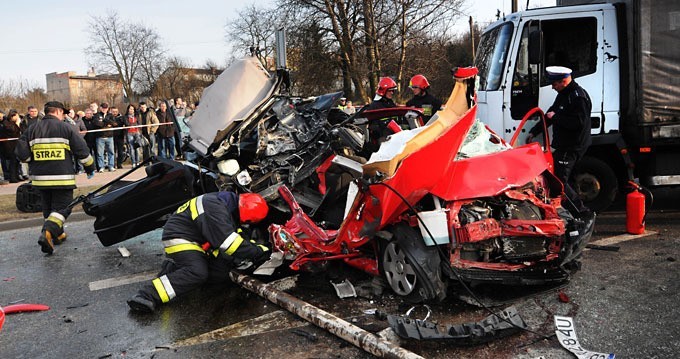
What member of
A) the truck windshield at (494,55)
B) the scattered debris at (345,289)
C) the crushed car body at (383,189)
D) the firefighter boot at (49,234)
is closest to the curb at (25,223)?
the firefighter boot at (49,234)

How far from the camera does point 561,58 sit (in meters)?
6.31

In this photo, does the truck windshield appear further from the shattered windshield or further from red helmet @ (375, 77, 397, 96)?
the shattered windshield

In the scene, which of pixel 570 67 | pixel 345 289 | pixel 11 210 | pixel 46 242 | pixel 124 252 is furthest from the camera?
pixel 11 210

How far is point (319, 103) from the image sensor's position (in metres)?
5.54

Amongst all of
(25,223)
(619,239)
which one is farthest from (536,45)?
(25,223)

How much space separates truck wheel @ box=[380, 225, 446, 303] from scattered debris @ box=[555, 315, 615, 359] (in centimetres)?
75

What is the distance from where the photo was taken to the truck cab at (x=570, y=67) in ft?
20.1

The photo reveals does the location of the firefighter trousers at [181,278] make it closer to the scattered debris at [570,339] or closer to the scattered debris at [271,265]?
the scattered debris at [271,265]

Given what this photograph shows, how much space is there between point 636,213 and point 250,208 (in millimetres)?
4048

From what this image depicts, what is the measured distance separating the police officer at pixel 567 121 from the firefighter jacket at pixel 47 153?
556cm

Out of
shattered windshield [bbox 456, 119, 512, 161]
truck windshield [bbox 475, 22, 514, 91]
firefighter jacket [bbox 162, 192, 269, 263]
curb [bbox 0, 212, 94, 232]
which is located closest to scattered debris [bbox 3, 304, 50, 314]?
firefighter jacket [bbox 162, 192, 269, 263]

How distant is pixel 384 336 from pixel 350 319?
0.42 meters

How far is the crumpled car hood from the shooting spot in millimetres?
5277

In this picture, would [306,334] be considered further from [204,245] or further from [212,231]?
[204,245]
